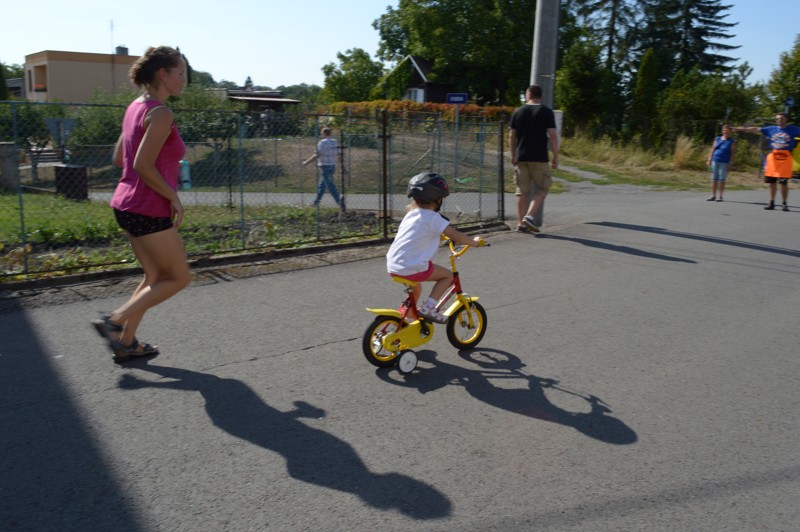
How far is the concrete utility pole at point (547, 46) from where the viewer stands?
11023 mm

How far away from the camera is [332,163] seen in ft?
44.2

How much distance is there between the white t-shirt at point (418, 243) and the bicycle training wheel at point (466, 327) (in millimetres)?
565

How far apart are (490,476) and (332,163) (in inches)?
417

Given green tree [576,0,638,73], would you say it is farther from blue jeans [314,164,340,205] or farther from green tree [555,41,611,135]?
blue jeans [314,164,340,205]

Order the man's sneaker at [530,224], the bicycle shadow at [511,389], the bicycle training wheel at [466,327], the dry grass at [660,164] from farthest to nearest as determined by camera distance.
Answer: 1. the dry grass at [660,164]
2. the man's sneaker at [530,224]
3. the bicycle training wheel at [466,327]
4. the bicycle shadow at [511,389]

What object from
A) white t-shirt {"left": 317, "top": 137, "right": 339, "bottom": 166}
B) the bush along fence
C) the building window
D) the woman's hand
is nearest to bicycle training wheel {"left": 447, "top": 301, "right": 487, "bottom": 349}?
the woman's hand

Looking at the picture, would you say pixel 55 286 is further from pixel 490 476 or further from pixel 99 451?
pixel 490 476

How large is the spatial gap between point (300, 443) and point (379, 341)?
128 centimetres

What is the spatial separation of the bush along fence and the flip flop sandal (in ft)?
9.22

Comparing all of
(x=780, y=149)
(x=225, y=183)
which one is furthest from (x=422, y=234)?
(x=780, y=149)

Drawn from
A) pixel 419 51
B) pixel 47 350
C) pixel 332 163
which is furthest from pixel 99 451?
pixel 419 51

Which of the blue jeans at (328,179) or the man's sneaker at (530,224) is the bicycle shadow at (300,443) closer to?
the man's sneaker at (530,224)

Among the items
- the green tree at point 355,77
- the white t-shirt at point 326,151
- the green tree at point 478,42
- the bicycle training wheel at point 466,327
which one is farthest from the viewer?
the green tree at point 355,77

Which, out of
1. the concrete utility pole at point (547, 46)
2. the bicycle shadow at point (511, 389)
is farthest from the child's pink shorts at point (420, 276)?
the concrete utility pole at point (547, 46)
